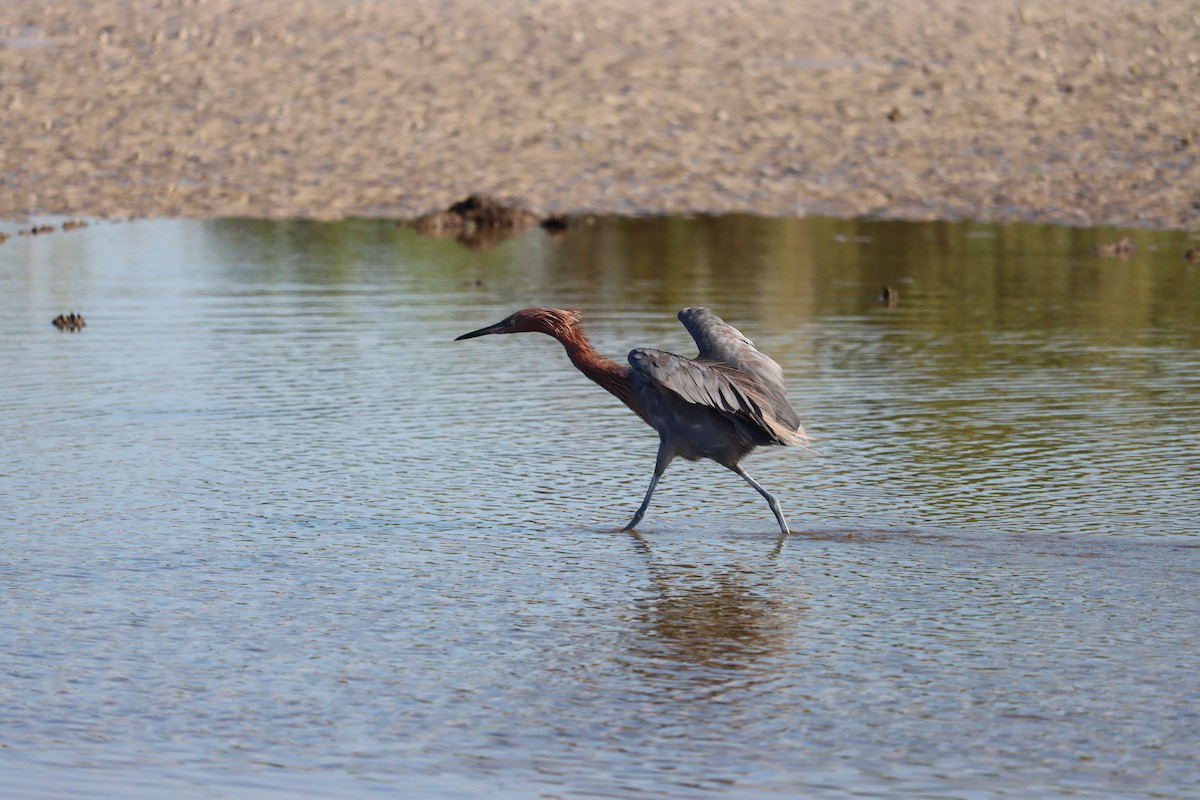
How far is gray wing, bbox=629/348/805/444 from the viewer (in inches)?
416

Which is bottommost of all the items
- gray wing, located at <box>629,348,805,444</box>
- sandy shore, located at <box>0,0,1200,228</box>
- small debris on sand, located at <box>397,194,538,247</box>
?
gray wing, located at <box>629,348,805,444</box>

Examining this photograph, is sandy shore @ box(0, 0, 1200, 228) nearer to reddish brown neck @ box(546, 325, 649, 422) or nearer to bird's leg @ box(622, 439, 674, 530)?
reddish brown neck @ box(546, 325, 649, 422)

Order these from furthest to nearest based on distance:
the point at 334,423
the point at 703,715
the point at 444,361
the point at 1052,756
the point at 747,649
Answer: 1. the point at 444,361
2. the point at 334,423
3. the point at 747,649
4. the point at 703,715
5. the point at 1052,756

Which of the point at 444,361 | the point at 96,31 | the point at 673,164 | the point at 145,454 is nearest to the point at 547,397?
the point at 444,361

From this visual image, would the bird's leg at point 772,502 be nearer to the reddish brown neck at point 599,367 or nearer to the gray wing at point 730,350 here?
the gray wing at point 730,350

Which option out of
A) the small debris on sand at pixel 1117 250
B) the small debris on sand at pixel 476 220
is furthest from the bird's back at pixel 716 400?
the small debris on sand at pixel 476 220

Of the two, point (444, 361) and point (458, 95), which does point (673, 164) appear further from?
point (444, 361)

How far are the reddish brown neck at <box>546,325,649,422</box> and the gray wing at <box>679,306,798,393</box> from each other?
0.52 meters

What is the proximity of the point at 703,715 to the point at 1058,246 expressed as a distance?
18.3 m

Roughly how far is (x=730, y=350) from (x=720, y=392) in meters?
0.74

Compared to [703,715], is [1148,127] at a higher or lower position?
higher

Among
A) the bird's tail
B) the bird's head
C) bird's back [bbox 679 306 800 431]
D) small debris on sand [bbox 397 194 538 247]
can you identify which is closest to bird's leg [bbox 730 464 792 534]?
the bird's tail

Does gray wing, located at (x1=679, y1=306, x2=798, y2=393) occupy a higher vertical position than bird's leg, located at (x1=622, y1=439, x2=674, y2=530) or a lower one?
higher

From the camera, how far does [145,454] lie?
43.0 feet
